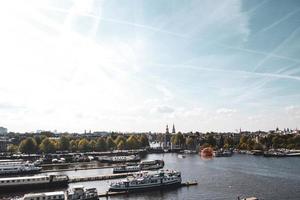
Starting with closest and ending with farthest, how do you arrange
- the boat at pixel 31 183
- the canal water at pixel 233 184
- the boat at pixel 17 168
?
1. the canal water at pixel 233 184
2. the boat at pixel 31 183
3. the boat at pixel 17 168

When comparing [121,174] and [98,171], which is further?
A: [98,171]

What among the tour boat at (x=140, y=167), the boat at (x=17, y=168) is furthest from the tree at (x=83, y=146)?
the boat at (x=17, y=168)

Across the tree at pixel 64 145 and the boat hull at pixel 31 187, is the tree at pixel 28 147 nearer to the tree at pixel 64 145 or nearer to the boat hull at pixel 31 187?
the tree at pixel 64 145

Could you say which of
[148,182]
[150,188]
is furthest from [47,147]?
[150,188]

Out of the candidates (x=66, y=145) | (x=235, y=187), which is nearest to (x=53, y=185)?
(x=235, y=187)

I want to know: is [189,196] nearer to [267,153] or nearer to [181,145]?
[267,153]

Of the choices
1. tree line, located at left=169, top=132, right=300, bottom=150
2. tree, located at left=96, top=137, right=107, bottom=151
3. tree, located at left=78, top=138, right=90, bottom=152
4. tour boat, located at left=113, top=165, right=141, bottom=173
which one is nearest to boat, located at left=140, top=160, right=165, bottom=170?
tour boat, located at left=113, top=165, right=141, bottom=173
